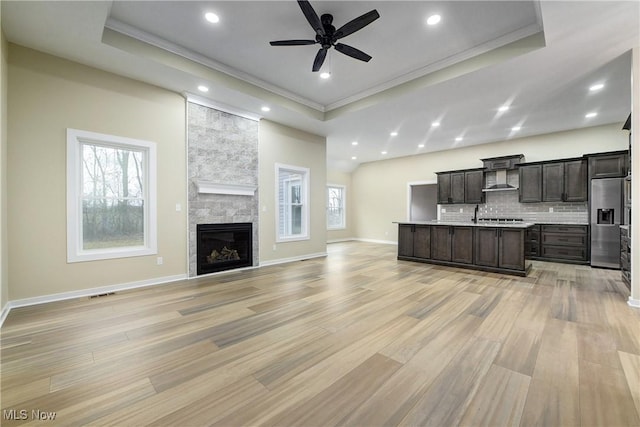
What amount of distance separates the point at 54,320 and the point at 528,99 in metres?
7.56

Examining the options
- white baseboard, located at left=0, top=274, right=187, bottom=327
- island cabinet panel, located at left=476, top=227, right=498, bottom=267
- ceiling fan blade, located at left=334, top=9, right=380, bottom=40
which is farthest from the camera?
island cabinet panel, located at left=476, top=227, right=498, bottom=267

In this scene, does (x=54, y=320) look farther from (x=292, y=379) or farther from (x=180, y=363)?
(x=292, y=379)

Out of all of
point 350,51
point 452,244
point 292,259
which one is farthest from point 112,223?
point 452,244

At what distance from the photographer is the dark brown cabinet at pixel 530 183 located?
256 inches

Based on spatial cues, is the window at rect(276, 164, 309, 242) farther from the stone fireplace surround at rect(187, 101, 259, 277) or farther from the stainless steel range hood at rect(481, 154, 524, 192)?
the stainless steel range hood at rect(481, 154, 524, 192)

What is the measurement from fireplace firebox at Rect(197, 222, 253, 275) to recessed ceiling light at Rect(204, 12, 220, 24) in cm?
312

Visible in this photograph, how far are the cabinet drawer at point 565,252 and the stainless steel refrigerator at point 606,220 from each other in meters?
0.29

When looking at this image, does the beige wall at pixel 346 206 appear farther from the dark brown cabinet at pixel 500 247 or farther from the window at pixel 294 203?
the dark brown cabinet at pixel 500 247

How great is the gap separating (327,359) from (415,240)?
4634 millimetres

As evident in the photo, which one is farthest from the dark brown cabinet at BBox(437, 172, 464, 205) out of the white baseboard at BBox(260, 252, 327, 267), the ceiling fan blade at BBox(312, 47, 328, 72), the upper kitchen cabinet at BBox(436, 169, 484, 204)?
the ceiling fan blade at BBox(312, 47, 328, 72)

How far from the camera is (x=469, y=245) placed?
532cm

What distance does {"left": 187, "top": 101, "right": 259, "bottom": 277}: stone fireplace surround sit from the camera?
468cm
